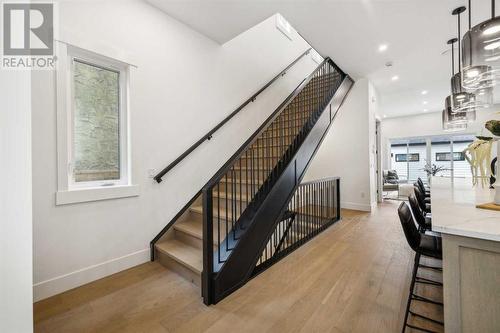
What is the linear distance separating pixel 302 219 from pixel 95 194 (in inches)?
113

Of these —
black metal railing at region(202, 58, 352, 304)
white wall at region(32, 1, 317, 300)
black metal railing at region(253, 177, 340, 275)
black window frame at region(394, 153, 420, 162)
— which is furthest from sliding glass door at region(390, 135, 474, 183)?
white wall at region(32, 1, 317, 300)

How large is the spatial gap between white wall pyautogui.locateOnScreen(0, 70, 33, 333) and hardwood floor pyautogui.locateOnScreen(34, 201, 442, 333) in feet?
3.61

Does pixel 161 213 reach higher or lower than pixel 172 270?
higher

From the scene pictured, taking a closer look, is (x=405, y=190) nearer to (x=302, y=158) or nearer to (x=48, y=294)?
(x=302, y=158)

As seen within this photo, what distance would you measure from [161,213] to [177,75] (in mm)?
1894

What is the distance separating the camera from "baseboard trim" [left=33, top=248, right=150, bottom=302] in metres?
1.95

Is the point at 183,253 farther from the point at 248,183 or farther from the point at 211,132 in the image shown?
the point at 211,132

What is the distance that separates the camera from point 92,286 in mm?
2148

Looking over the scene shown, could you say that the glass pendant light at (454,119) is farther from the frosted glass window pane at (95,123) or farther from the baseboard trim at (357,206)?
the frosted glass window pane at (95,123)

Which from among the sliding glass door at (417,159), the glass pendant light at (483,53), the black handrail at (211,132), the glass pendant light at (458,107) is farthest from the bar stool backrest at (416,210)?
the sliding glass door at (417,159)

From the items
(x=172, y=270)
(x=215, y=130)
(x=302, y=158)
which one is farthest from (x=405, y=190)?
(x=172, y=270)

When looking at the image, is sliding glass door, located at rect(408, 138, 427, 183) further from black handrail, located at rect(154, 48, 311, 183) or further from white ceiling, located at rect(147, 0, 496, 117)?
black handrail, located at rect(154, 48, 311, 183)

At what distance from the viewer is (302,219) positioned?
356 centimetres

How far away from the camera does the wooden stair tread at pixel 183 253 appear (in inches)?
86.8
